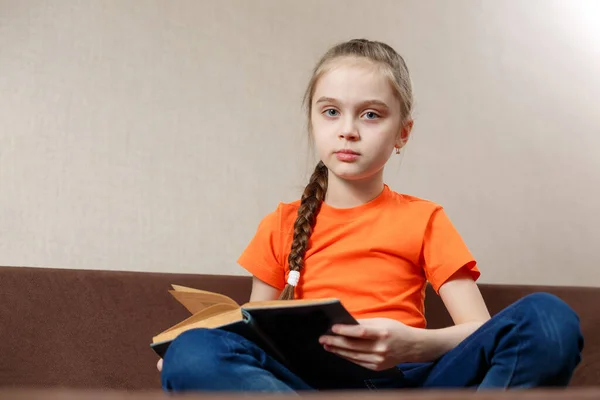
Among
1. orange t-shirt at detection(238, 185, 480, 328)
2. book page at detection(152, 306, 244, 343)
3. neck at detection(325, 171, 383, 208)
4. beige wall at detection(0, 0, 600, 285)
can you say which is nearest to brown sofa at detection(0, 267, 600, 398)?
beige wall at detection(0, 0, 600, 285)

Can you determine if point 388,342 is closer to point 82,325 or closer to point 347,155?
point 347,155

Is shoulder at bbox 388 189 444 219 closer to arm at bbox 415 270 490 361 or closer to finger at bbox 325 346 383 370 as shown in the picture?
arm at bbox 415 270 490 361

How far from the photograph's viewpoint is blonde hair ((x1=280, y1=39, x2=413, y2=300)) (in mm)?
1186

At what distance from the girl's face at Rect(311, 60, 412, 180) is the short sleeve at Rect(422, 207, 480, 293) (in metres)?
0.15

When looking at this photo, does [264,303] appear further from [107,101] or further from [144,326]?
[107,101]

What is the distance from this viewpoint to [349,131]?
114cm

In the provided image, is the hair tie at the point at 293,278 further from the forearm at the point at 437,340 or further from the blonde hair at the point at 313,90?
the forearm at the point at 437,340

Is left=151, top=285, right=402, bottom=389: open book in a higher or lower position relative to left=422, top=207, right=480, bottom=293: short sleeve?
lower

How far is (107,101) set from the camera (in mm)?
1593

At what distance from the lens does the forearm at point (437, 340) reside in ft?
3.13

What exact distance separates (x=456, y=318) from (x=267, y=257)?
35cm

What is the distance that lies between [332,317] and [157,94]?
95 centimetres

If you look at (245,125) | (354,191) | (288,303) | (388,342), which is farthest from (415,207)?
(245,125)

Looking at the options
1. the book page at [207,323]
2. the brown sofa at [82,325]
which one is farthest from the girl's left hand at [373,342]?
the brown sofa at [82,325]
